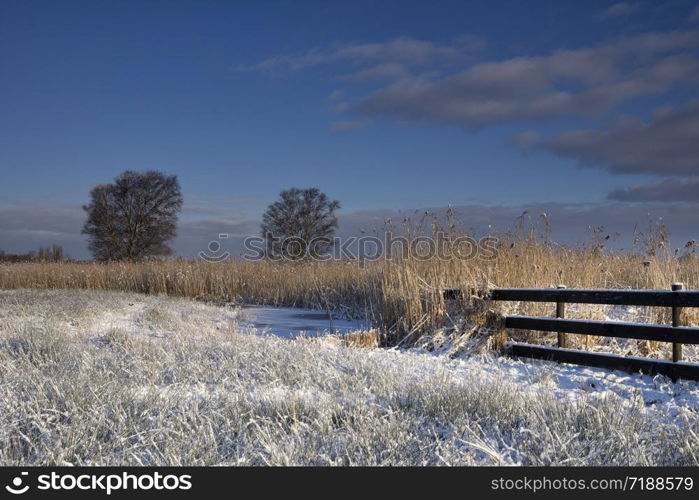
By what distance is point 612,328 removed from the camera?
7238 mm

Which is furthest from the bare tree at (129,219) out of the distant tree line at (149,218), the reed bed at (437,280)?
the reed bed at (437,280)

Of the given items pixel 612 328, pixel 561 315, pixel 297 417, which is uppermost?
pixel 561 315

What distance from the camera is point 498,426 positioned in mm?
3893

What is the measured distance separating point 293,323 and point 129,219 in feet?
81.0

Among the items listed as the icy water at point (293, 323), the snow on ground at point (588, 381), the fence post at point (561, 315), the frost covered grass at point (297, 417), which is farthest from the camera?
the icy water at point (293, 323)

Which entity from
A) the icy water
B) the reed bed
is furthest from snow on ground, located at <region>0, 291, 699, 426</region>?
the reed bed

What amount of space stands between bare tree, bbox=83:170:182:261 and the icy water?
20.8 m

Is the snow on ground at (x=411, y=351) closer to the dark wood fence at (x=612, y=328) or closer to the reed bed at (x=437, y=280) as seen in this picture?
the dark wood fence at (x=612, y=328)

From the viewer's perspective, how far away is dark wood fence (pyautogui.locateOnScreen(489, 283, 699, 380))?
6695mm

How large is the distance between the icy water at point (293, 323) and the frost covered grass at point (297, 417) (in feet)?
11.1

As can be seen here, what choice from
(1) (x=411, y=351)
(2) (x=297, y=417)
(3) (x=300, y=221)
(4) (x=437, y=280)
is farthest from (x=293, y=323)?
(3) (x=300, y=221)

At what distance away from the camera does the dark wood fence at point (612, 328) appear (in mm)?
6695

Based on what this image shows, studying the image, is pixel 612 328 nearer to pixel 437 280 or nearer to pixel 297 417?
pixel 437 280
